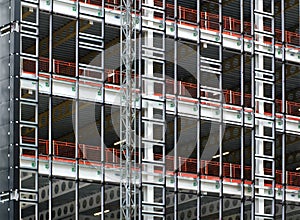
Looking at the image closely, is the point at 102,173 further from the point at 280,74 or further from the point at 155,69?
the point at 280,74

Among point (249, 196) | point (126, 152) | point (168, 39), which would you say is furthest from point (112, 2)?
point (249, 196)

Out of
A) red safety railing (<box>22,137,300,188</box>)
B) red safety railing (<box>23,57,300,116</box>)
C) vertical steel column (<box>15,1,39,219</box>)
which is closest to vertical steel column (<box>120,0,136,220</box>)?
red safety railing (<box>22,137,300,188</box>)

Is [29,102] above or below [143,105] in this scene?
below

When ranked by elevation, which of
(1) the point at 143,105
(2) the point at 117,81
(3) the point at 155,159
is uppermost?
(2) the point at 117,81

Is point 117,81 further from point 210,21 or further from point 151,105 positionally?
point 210,21

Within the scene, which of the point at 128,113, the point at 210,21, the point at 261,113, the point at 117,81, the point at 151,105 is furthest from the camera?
the point at 261,113

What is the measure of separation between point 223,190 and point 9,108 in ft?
48.6

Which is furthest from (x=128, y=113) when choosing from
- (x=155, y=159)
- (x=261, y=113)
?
(x=261, y=113)

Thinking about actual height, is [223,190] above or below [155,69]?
below

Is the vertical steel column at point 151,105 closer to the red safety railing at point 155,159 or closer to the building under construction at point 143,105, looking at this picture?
the building under construction at point 143,105

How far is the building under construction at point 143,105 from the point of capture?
61.5m

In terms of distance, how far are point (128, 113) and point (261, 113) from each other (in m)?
10.9

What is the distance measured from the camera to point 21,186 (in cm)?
6144

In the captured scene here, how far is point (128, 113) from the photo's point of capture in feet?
208
